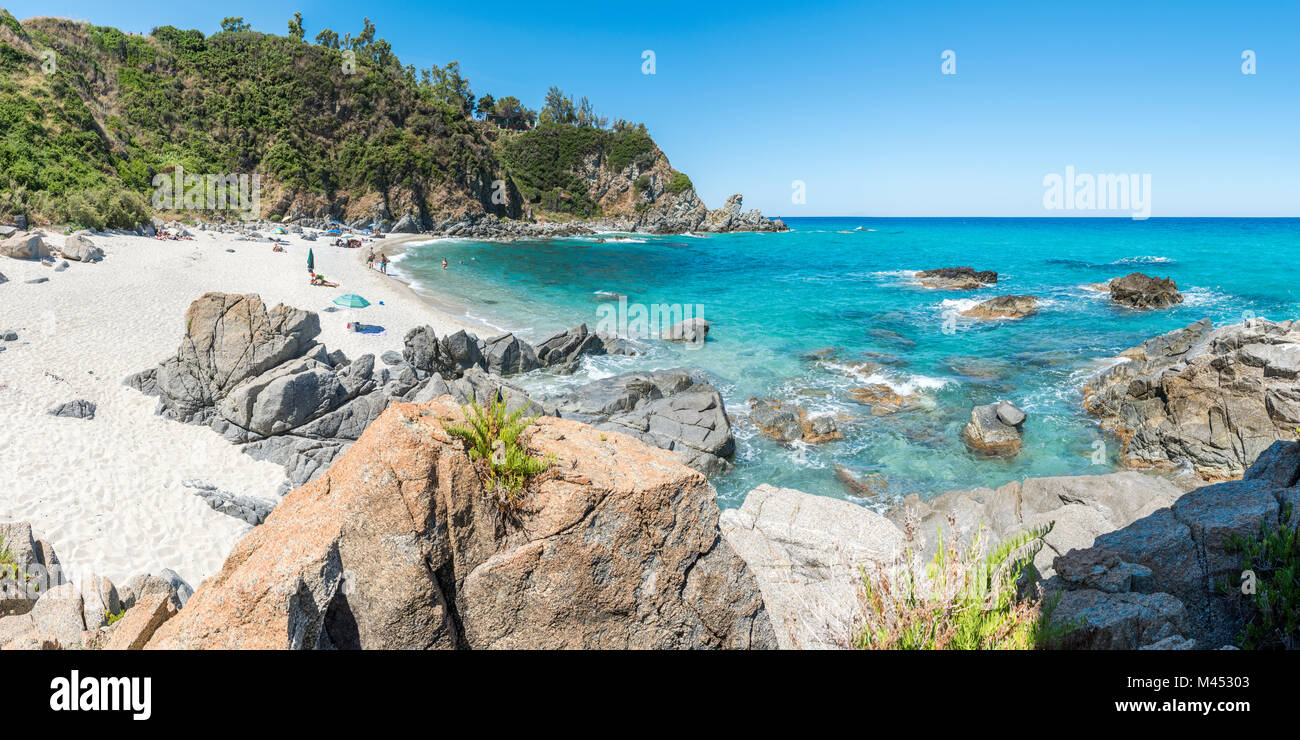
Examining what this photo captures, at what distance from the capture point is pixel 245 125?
276 feet

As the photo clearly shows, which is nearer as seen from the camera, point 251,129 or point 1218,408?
point 1218,408

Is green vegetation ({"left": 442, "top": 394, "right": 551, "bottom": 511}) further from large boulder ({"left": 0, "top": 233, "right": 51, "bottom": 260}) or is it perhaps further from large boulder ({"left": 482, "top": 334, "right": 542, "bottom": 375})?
large boulder ({"left": 0, "top": 233, "right": 51, "bottom": 260})

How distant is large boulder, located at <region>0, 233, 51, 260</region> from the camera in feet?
92.5

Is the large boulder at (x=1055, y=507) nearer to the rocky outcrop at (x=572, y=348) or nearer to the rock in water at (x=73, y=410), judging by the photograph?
the rocky outcrop at (x=572, y=348)

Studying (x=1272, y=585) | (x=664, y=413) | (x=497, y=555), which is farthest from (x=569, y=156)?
(x=1272, y=585)

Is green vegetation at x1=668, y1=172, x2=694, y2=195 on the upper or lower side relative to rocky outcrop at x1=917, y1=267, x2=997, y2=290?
upper

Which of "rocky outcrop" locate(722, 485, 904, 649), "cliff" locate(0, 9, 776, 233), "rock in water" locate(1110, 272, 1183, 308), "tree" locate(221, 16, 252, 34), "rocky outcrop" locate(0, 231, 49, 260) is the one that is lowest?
"rocky outcrop" locate(722, 485, 904, 649)

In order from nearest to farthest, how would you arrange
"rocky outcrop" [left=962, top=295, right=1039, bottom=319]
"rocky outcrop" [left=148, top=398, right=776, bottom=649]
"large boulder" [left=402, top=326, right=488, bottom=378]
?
1. "rocky outcrop" [left=148, top=398, right=776, bottom=649]
2. "large boulder" [left=402, top=326, right=488, bottom=378]
3. "rocky outcrop" [left=962, top=295, right=1039, bottom=319]

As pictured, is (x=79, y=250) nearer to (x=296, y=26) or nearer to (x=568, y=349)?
(x=568, y=349)

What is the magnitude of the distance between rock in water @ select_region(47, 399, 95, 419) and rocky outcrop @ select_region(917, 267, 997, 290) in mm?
57611

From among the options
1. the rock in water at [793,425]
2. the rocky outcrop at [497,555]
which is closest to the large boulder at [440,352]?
the rock in water at [793,425]

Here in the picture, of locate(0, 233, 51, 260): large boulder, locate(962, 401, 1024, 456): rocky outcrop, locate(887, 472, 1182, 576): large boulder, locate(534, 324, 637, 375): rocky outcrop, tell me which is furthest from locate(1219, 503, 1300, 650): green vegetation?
locate(0, 233, 51, 260): large boulder

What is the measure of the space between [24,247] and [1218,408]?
49.9 m
